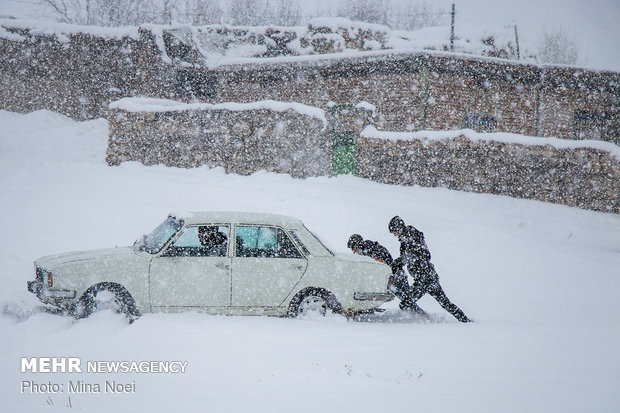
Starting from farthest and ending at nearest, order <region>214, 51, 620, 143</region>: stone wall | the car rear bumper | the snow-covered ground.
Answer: <region>214, 51, 620, 143</region>: stone wall, the car rear bumper, the snow-covered ground

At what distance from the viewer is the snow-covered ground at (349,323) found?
401cm

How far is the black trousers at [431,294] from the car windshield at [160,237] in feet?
11.7

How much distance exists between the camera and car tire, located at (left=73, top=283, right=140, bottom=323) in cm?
579

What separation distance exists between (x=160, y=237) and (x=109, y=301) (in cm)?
100

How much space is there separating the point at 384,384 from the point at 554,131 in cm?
2136

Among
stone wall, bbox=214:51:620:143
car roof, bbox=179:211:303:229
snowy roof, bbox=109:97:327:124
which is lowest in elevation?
car roof, bbox=179:211:303:229

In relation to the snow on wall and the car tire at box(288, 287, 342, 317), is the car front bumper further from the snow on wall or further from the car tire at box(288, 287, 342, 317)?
the snow on wall

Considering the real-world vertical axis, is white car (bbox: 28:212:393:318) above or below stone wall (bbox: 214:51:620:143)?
below

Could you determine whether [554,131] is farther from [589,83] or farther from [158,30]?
[158,30]

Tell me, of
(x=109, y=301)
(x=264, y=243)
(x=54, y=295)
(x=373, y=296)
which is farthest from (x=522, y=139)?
(x=54, y=295)

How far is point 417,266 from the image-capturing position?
7.19 meters

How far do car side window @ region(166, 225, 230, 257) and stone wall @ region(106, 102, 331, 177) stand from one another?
9471mm

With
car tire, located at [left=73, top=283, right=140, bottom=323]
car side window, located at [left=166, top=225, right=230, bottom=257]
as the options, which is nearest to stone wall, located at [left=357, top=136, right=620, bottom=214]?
car side window, located at [left=166, top=225, right=230, bottom=257]

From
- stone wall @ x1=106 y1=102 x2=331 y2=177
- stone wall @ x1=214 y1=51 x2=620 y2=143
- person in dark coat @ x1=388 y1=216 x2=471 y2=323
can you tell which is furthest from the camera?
stone wall @ x1=214 y1=51 x2=620 y2=143
